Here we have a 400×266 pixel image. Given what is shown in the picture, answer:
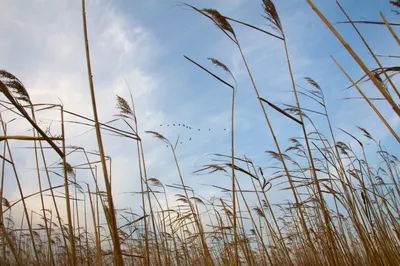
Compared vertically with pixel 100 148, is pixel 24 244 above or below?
above

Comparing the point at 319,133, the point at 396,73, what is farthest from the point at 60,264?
the point at 396,73

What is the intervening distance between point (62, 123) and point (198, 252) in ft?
15.7

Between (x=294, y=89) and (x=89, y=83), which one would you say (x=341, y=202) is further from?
(x=89, y=83)

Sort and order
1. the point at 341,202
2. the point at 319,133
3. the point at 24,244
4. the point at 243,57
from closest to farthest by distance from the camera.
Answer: the point at 243,57, the point at 341,202, the point at 319,133, the point at 24,244

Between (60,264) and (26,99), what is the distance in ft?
18.7

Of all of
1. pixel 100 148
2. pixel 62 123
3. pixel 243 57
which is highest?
pixel 243 57

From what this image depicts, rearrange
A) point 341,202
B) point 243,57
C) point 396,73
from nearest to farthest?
point 396,73, point 243,57, point 341,202

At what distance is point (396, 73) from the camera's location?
1.25 meters

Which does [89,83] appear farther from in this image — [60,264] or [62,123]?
[60,264]

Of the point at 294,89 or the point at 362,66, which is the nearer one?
the point at 362,66

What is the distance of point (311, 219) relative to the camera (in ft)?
14.1

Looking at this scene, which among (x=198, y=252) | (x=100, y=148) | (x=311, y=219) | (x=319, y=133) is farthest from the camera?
(x=198, y=252)

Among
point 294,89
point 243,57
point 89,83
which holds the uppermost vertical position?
point 243,57

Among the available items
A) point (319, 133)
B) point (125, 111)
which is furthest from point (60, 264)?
point (319, 133)
